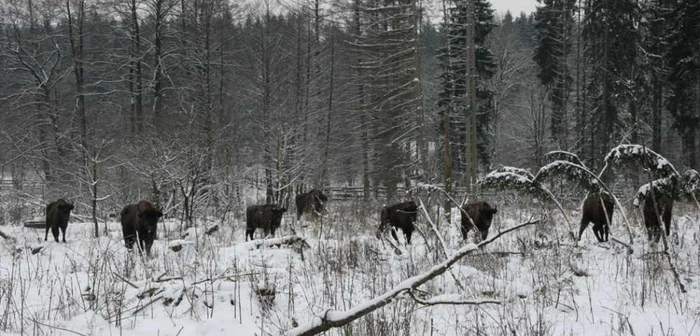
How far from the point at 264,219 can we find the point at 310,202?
190 inches

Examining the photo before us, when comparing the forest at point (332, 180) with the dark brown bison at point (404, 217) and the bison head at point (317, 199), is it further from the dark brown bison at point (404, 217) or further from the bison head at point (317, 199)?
the bison head at point (317, 199)

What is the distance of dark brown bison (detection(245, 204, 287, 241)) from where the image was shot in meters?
13.0

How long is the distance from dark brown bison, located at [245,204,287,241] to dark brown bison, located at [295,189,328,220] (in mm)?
3625

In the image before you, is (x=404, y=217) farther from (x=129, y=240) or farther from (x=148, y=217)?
(x=129, y=240)

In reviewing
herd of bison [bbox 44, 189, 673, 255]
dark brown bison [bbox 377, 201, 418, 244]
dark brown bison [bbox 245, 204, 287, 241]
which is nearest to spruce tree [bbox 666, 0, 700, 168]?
herd of bison [bbox 44, 189, 673, 255]

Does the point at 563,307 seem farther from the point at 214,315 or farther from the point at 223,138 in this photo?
the point at 223,138

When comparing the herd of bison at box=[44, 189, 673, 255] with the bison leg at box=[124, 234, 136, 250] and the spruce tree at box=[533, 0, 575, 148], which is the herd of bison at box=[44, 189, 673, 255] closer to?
the bison leg at box=[124, 234, 136, 250]

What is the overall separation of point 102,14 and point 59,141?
20.9 feet

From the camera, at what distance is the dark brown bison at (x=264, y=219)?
1298cm

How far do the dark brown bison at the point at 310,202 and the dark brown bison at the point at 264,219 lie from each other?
3.62m

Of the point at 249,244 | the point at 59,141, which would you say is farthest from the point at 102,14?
the point at 249,244

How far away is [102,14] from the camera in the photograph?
78.4ft

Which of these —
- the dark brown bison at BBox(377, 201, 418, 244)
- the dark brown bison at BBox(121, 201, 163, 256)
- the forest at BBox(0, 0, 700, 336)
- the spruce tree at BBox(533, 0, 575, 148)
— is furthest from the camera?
the spruce tree at BBox(533, 0, 575, 148)

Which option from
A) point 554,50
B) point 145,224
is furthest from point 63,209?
point 554,50
